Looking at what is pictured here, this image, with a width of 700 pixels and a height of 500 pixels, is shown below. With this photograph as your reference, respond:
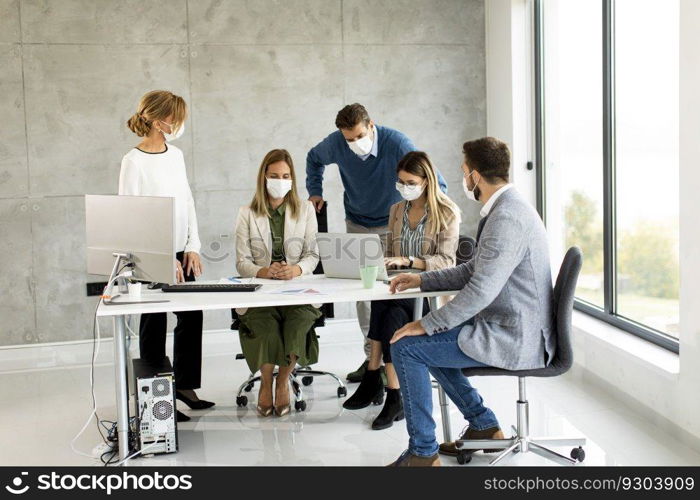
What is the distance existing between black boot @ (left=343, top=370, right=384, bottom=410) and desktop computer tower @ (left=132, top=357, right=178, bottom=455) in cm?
102

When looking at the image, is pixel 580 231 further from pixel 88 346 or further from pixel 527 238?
pixel 88 346

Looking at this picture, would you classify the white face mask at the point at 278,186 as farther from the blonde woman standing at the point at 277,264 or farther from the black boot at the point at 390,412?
the black boot at the point at 390,412

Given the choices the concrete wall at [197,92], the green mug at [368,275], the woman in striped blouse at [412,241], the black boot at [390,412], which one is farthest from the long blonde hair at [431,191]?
the concrete wall at [197,92]

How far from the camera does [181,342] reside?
450 centimetres

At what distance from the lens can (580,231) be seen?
5.55 m

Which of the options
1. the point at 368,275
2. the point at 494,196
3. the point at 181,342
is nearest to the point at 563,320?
the point at 494,196

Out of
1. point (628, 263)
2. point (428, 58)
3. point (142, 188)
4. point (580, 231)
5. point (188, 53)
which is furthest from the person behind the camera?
point (428, 58)

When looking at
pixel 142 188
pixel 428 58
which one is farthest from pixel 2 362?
pixel 428 58

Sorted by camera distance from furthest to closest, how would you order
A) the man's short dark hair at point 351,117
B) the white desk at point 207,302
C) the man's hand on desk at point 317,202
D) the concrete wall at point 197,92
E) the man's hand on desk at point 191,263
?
the concrete wall at point 197,92 < the man's hand on desk at point 317,202 < the man's short dark hair at point 351,117 < the man's hand on desk at point 191,263 < the white desk at point 207,302

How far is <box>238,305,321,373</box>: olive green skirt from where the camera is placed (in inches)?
170

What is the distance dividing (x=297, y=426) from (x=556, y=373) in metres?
1.48

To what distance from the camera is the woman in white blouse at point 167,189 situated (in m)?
4.29

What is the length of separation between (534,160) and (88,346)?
11.1ft

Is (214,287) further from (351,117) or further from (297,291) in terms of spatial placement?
(351,117)
